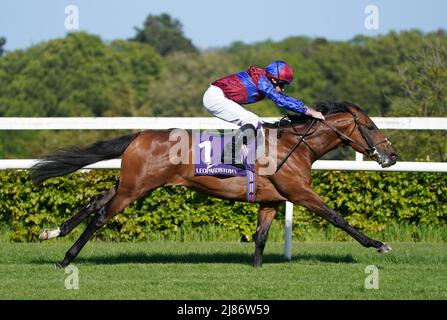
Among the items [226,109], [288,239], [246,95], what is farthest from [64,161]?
[288,239]

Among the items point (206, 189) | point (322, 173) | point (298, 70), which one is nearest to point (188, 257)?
point (206, 189)

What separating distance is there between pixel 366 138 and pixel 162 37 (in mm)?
76560

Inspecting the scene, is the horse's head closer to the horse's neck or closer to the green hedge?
the horse's neck

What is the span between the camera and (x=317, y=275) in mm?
6676

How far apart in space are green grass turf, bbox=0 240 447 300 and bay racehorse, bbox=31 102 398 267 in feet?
1.30

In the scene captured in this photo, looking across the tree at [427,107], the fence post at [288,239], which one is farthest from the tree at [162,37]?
the fence post at [288,239]

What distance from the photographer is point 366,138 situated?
744cm

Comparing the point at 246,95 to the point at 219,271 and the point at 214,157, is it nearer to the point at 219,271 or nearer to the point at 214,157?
the point at 214,157

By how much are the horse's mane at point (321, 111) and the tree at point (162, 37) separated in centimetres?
7472

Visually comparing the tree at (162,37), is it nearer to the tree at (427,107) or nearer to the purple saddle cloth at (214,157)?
the tree at (427,107)

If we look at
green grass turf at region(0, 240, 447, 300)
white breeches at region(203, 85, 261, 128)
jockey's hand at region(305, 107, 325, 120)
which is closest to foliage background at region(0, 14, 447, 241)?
green grass turf at region(0, 240, 447, 300)

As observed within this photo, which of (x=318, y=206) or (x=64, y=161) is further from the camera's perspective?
(x=64, y=161)

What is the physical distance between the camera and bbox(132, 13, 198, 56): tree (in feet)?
269
